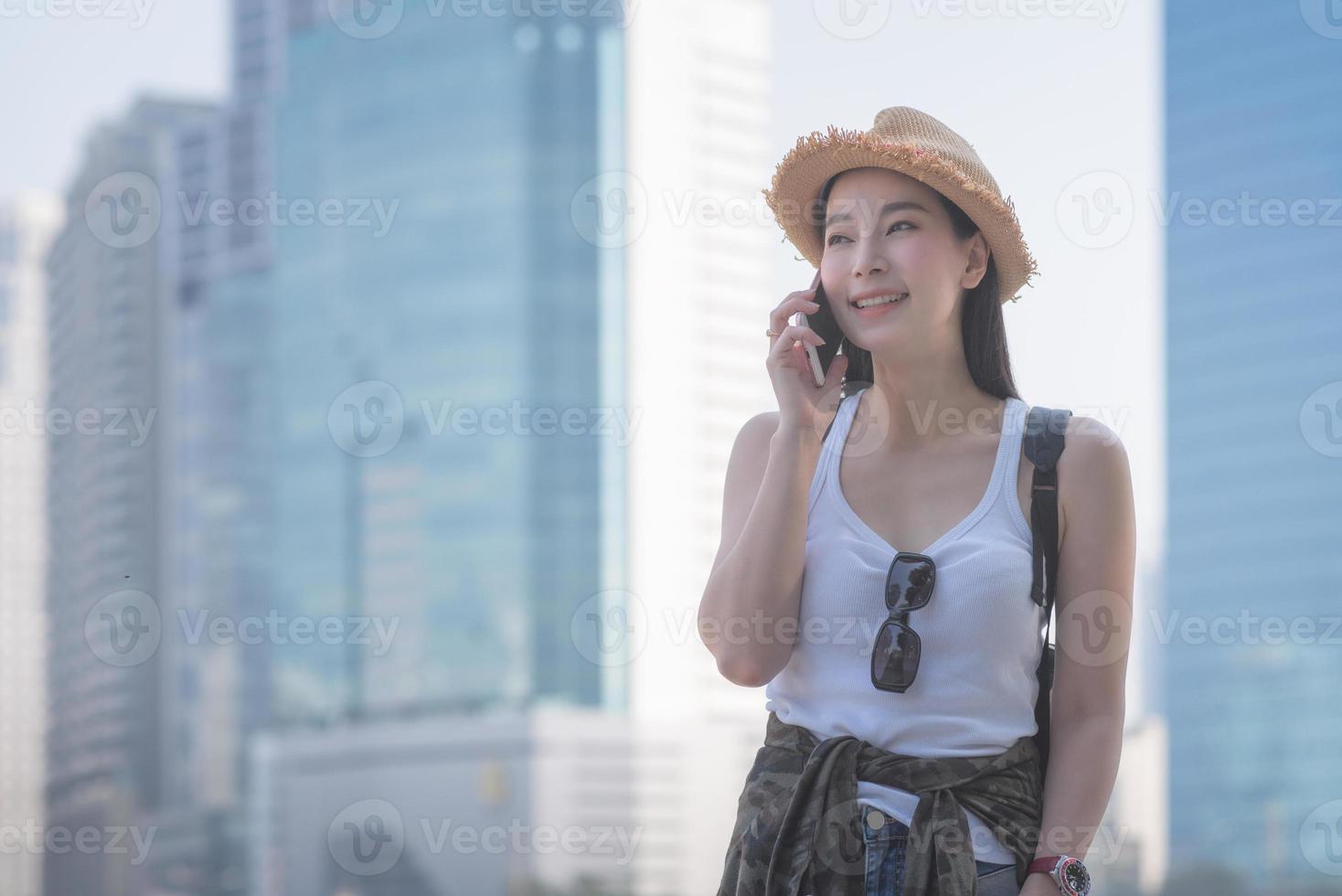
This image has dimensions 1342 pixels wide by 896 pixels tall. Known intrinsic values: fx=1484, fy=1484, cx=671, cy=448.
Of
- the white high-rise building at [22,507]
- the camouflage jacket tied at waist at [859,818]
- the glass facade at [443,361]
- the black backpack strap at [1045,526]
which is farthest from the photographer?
the white high-rise building at [22,507]

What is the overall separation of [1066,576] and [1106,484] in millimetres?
149

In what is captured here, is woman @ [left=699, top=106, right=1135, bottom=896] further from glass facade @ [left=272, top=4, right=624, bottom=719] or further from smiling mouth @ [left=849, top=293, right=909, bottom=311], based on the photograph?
glass facade @ [left=272, top=4, right=624, bottom=719]

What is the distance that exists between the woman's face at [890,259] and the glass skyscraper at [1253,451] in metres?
84.4

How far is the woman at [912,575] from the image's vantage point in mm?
2076

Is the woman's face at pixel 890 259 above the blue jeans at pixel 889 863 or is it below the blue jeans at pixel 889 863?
above

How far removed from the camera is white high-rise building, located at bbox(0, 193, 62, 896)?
4727 inches

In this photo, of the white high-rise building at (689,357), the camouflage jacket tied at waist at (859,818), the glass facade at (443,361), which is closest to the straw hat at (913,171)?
the camouflage jacket tied at waist at (859,818)

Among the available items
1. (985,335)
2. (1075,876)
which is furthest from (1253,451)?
(1075,876)

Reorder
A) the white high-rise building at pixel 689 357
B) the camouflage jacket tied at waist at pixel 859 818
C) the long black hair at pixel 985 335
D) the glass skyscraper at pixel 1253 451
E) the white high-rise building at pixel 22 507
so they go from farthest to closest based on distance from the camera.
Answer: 1. the white high-rise building at pixel 22 507
2. the glass skyscraper at pixel 1253 451
3. the white high-rise building at pixel 689 357
4. the long black hair at pixel 985 335
5. the camouflage jacket tied at waist at pixel 859 818

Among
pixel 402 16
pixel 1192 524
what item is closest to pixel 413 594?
pixel 402 16

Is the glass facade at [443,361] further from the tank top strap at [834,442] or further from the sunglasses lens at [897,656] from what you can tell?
the sunglasses lens at [897,656]

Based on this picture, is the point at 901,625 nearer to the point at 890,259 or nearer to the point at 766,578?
the point at 766,578

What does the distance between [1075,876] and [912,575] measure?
472 millimetres

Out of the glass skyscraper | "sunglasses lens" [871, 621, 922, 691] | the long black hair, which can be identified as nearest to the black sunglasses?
"sunglasses lens" [871, 621, 922, 691]
